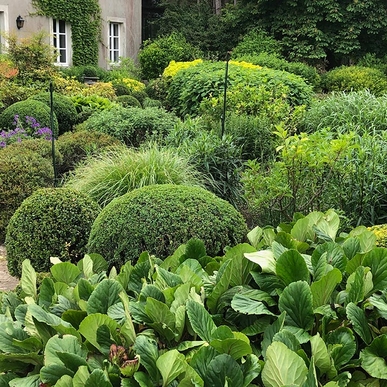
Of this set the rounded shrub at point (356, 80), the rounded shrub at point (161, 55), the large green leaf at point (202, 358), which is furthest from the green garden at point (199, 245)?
the rounded shrub at point (161, 55)

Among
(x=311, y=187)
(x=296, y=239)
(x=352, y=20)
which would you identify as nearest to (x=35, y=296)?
(x=296, y=239)

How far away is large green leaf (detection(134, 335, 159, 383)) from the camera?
138cm

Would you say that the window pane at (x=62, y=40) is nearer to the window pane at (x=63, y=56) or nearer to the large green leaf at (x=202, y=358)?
the window pane at (x=63, y=56)

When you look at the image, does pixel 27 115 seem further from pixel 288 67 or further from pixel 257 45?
pixel 257 45

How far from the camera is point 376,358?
4.82 ft

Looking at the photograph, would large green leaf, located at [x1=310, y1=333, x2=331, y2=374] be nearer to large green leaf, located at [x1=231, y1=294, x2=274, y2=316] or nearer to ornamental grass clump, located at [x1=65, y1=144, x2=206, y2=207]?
large green leaf, located at [x1=231, y1=294, x2=274, y2=316]

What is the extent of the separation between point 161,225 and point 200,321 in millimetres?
2719

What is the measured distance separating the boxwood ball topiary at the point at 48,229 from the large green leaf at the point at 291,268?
3.49 m

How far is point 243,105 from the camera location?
27.3 ft

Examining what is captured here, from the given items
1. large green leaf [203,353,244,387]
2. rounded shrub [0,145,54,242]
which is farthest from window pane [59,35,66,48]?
large green leaf [203,353,244,387]

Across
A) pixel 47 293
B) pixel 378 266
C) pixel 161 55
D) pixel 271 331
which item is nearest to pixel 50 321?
pixel 47 293

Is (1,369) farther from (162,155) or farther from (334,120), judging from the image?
(334,120)

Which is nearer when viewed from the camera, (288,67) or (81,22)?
(288,67)

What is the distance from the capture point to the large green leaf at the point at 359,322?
150 centimetres
